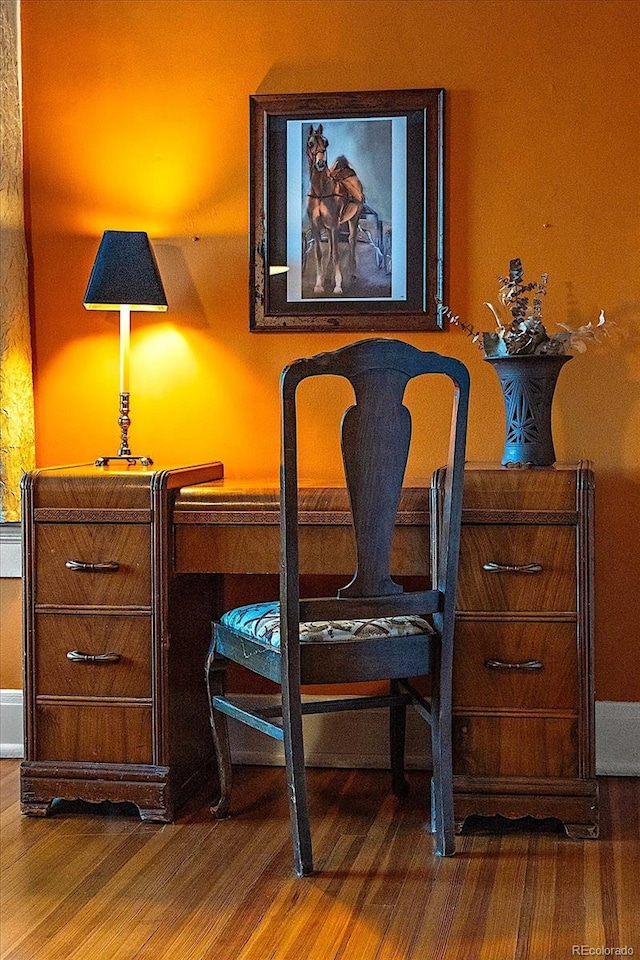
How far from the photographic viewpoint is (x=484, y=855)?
266cm

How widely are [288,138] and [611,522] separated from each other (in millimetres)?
1459

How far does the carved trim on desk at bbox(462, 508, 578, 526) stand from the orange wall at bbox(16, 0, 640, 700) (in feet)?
1.98

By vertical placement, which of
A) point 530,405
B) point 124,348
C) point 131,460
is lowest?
point 131,460

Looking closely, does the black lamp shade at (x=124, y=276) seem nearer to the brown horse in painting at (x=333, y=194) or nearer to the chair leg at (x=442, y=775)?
the brown horse in painting at (x=333, y=194)

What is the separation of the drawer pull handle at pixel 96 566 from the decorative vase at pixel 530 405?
106 cm

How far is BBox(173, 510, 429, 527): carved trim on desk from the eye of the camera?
2.86 metres

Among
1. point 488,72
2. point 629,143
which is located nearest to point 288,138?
point 488,72

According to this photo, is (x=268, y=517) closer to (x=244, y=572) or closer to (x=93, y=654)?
(x=244, y=572)

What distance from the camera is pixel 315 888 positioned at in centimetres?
247

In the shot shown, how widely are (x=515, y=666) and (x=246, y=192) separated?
5.30 feet

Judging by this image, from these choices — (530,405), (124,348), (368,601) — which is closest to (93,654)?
(368,601)

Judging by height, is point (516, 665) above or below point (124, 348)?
below

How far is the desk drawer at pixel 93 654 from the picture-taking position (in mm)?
2932

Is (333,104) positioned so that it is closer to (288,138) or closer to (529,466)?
(288,138)
